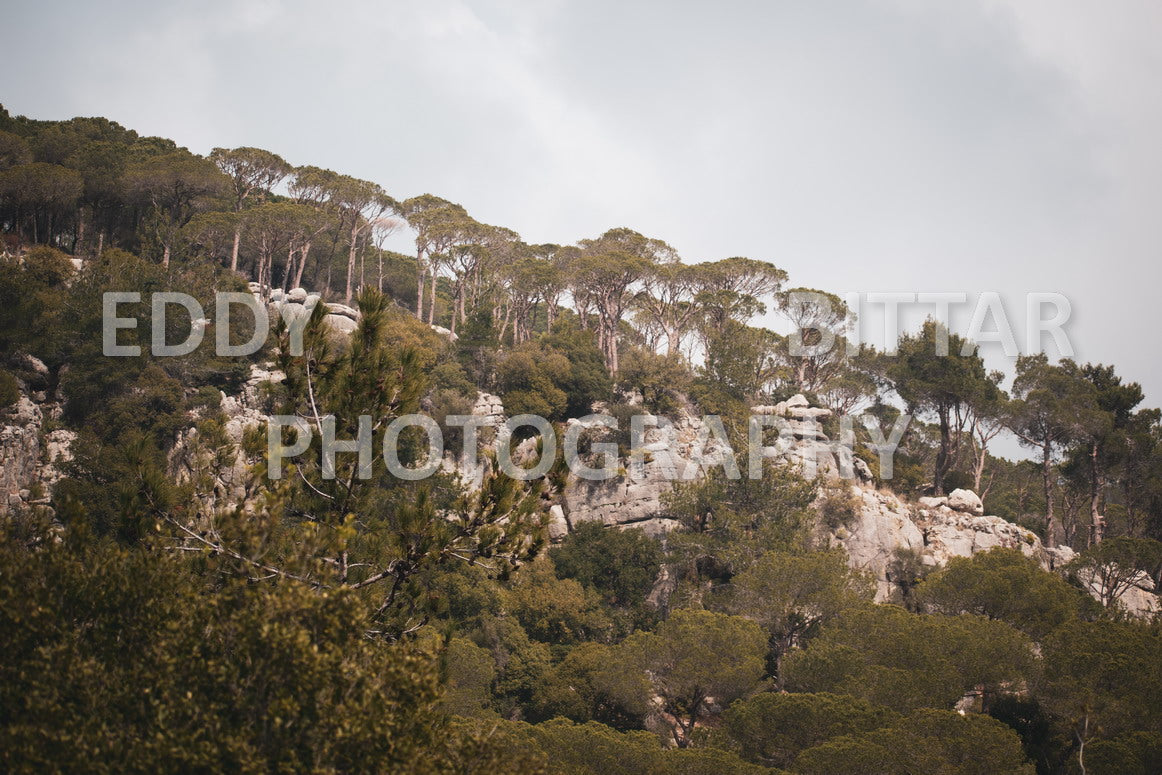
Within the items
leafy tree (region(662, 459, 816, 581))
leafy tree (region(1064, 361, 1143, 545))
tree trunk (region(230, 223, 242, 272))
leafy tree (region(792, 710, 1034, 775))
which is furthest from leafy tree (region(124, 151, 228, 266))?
leafy tree (region(1064, 361, 1143, 545))

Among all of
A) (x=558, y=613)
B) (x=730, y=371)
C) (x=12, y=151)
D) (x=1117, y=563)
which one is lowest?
(x=558, y=613)

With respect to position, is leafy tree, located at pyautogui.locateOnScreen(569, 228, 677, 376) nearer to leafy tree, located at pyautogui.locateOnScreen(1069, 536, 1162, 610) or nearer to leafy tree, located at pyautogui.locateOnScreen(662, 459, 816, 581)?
leafy tree, located at pyautogui.locateOnScreen(662, 459, 816, 581)

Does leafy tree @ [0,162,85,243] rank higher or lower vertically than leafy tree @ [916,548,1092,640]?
higher

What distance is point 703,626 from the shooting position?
26.1 meters

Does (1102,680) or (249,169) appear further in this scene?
(249,169)

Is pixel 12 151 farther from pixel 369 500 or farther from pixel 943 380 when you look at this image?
pixel 943 380

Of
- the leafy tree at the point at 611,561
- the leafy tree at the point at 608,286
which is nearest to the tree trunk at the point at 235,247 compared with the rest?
the leafy tree at the point at 608,286

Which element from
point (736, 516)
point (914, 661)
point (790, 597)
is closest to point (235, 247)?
point (736, 516)

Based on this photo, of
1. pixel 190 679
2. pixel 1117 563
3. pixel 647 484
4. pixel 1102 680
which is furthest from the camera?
pixel 647 484

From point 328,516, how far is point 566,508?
27.2 m

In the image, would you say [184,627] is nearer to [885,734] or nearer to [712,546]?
[885,734]

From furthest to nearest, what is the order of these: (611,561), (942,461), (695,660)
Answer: (942,461)
(611,561)
(695,660)

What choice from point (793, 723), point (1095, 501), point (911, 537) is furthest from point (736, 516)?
point (1095, 501)

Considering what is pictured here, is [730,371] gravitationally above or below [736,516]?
above
